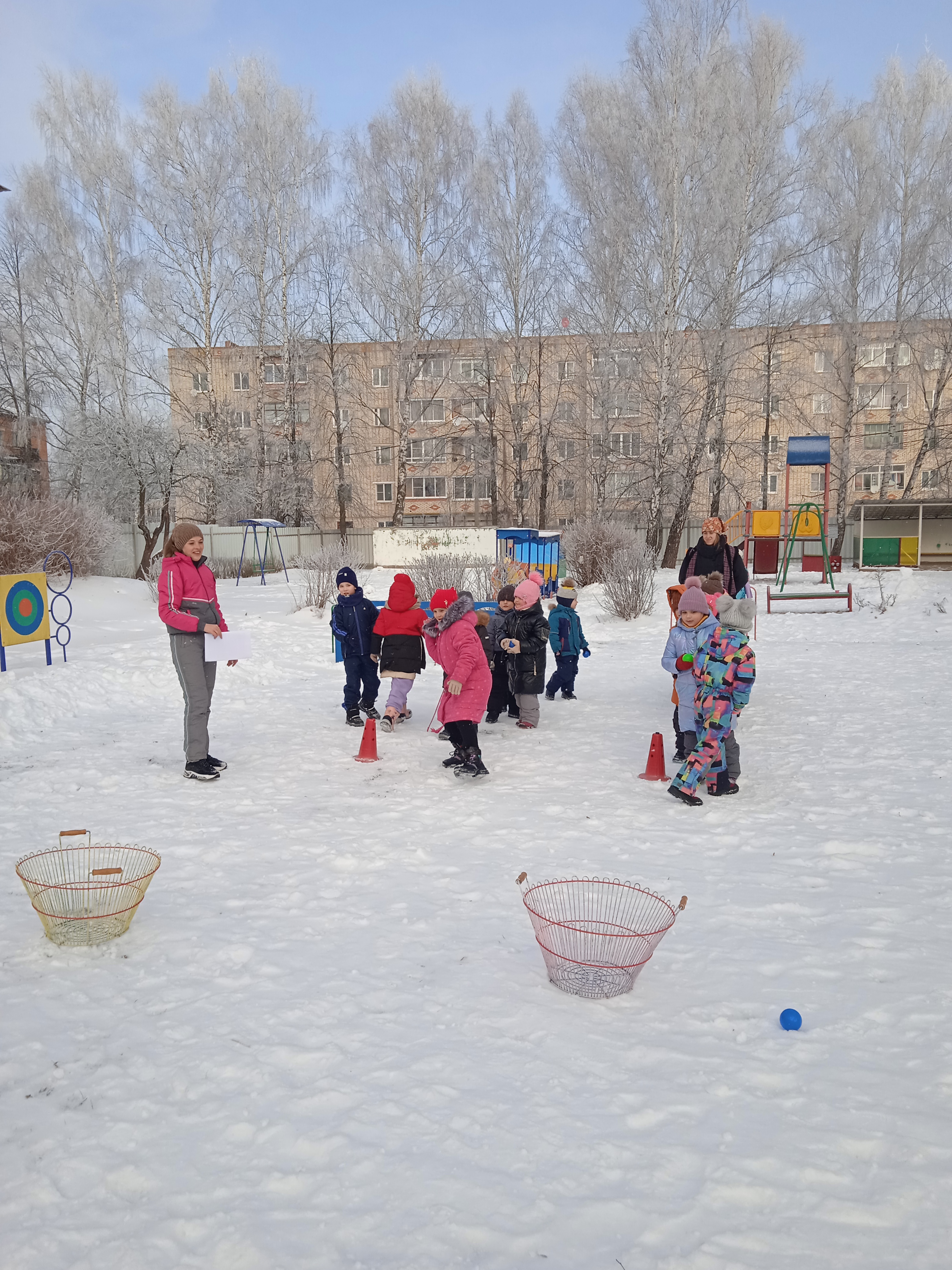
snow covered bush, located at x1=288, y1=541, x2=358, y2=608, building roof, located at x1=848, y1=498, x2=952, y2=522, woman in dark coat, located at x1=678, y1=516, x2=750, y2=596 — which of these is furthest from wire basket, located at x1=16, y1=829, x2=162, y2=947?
building roof, located at x1=848, y1=498, x2=952, y2=522

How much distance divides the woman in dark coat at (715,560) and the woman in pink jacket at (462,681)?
2.62 meters

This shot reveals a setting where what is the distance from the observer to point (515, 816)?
5.33 meters

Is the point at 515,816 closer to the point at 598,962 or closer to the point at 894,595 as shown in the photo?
the point at 598,962

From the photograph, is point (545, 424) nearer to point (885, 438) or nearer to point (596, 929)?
point (885, 438)

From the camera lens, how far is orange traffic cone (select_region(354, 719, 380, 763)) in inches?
261

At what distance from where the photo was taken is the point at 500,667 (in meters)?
7.80

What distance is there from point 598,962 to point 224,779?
3.56 metres

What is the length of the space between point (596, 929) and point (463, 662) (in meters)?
2.73

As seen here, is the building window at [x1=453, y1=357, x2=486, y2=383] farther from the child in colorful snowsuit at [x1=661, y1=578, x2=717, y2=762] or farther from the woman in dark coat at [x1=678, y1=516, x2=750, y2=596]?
the child in colorful snowsuit at [x1=661, y1=578, x2=717, y2=762]

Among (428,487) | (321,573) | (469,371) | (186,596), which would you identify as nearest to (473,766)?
(186,596)

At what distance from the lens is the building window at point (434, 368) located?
28500 mm

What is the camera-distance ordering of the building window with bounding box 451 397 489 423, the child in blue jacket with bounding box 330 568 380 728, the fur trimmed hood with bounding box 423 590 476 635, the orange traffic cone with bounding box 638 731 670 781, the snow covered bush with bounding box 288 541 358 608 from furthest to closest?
the building window with bounding box 451 397 489 423
the snow covered bush with bounding box 288 541 358 608
the child in blue jacket with bounding box 330 568 380 728
the fur trimmed hood with bounding box 423 590 476 635
the orange traffic cone with bounding box 638 731 670 781

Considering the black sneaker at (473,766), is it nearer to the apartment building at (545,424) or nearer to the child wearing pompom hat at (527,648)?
the child wearing pompom hat at (527,648)

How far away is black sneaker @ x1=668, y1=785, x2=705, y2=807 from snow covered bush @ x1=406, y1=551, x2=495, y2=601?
8.15 meters
